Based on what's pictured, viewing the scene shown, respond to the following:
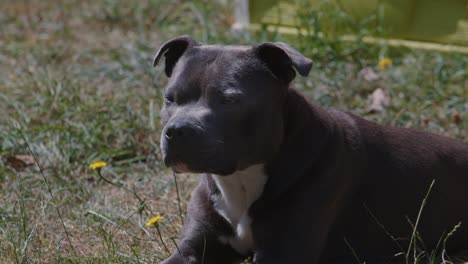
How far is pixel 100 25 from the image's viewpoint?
8.50 meters

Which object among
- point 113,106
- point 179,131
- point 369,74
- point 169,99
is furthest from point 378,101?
point 179,131

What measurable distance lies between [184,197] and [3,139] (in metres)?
1.38

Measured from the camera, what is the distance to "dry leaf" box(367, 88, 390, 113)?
245 inches

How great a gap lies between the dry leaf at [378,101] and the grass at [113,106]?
0.14 feet

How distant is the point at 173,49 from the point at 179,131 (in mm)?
600

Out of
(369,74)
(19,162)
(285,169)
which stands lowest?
(19,162)

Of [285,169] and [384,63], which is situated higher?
[285,169]

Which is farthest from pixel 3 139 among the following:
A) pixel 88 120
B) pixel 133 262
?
pixel 133 262

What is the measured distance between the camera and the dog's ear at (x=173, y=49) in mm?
3850

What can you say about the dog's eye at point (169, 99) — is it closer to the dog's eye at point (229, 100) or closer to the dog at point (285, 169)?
the dog at point (285, 169)

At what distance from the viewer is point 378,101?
6293mm

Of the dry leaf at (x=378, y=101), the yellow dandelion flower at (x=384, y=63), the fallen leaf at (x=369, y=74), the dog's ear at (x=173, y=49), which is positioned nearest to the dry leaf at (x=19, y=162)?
the dog's ear at (x=173, y=49)

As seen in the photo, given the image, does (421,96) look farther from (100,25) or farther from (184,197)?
(100,25)

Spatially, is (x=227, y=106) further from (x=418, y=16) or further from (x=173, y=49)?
(x=418, y=16)
